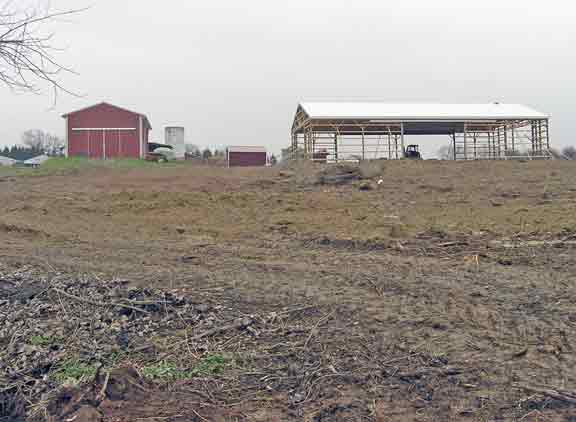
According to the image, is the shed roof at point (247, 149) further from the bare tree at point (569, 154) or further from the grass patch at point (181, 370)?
the grass patch at point (181, 370)

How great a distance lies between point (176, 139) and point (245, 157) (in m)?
9.43

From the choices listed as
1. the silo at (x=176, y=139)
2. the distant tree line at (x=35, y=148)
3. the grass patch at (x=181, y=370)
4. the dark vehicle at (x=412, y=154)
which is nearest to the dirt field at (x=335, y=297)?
the grass patch at (x=181, y=370)

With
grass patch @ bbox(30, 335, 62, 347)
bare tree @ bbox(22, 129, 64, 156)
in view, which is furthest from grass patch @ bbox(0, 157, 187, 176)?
bare tree @ bbox(22, 129, 64, 156)

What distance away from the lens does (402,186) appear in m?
13.9

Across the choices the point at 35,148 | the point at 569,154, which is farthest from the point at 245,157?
the point at 35,148

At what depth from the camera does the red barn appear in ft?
96.6

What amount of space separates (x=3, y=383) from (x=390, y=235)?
20.8 ft

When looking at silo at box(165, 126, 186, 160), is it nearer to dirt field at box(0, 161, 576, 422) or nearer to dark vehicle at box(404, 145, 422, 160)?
dark vehicle at box(404, 145, 422, 160)

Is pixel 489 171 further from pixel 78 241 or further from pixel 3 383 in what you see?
pixel 3 383

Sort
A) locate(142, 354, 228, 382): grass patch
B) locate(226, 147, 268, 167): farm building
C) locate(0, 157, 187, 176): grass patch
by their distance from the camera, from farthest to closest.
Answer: locate(226, 147, 268, 167): farm building < locate(0, 157, 187, 176): grass patch < locate(142, 354, 228, 382): grass patch

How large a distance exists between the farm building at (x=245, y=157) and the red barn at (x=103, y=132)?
598 cm

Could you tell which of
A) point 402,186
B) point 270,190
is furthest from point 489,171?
point 270,190

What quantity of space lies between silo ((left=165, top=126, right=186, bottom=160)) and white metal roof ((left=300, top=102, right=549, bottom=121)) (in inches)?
515

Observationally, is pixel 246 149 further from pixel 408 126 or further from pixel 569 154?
pixel 569 154
